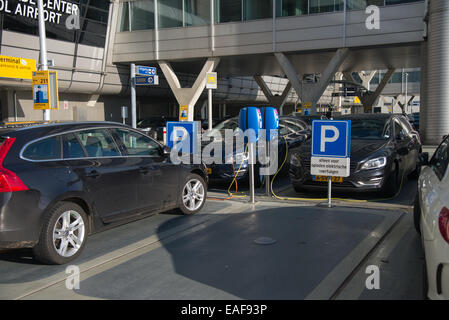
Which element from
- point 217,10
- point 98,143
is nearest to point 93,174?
point 98,143

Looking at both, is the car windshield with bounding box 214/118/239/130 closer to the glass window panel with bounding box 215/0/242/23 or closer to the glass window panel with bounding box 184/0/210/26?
the glass window panel with bounding box 215/0/242/23

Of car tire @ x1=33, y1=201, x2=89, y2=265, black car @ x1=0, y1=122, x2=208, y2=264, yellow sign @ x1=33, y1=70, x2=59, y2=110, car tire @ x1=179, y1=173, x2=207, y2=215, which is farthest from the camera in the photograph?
yellow sign @ x1=33, y1=70, x2=59, y2=110

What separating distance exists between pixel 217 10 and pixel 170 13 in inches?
137

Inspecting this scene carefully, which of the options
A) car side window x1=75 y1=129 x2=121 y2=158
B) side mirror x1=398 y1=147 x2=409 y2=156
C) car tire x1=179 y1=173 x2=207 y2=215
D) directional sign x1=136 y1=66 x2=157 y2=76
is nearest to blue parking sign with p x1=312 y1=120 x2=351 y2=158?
side mirror x1=398 y1=147 x2=409 y2=156

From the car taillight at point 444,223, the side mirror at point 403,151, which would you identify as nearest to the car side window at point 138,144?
the car taillight at point 444,223

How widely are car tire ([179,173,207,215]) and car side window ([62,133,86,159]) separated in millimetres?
1984

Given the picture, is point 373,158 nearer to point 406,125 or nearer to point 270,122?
point 270,122

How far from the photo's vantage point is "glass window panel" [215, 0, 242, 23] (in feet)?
88.0

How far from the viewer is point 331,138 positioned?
7055 millimetres

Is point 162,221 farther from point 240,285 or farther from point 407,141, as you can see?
point 407,141

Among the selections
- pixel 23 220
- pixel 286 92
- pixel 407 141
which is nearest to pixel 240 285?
pixel 23 220

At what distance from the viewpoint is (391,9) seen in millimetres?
23156

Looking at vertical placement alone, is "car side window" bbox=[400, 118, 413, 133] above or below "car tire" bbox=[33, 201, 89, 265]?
above

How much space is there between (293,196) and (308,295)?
188 inches
